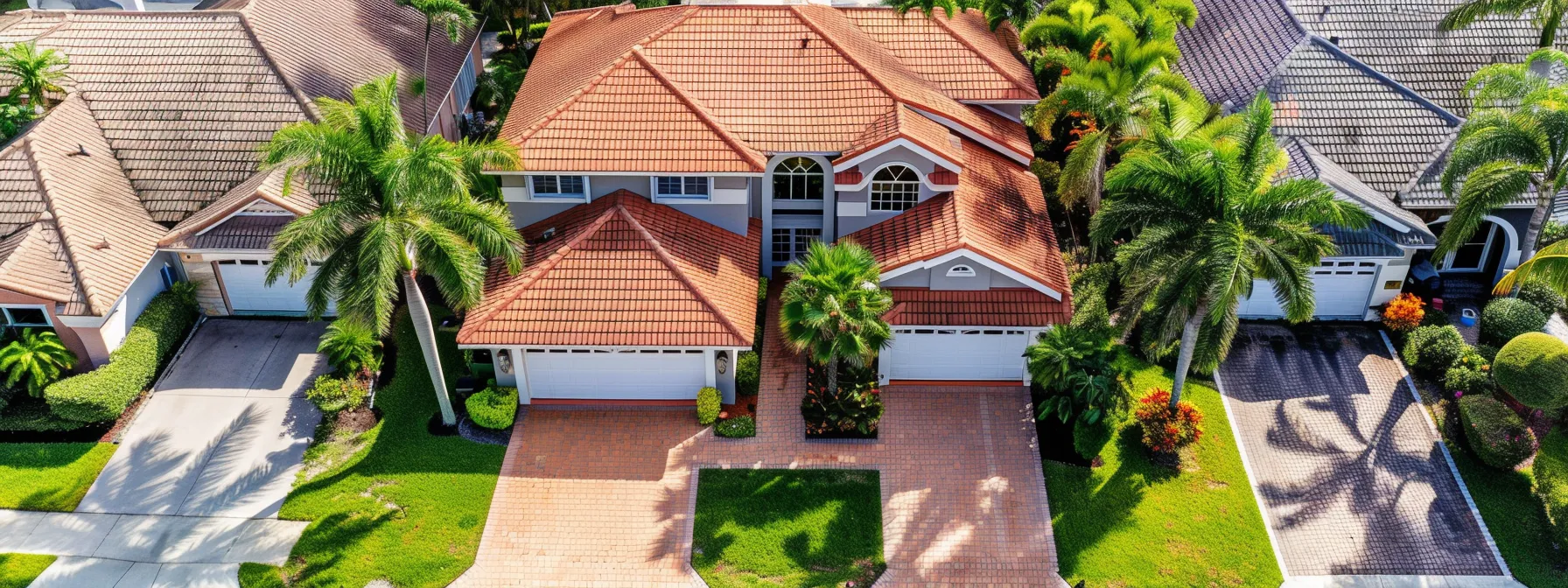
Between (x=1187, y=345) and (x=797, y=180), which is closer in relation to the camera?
(x=1187, y=345)

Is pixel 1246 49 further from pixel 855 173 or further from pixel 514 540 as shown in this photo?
pixel 514 540

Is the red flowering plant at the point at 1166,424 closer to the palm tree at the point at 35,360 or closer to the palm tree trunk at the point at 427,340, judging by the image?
the palm tree trunk at the point at 427,340

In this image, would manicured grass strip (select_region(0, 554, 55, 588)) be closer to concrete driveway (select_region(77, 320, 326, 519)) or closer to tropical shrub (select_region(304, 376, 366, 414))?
concrete driveway (select_region(77, 320, 326, 519))

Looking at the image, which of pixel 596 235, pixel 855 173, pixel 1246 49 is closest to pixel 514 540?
pixel 596 235

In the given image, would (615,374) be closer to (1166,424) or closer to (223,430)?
(223,430)

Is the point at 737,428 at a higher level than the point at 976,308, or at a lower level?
lower

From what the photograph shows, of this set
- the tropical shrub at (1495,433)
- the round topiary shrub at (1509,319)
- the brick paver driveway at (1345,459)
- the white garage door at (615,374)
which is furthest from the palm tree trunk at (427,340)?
the round topiary shrub at (1509,319)

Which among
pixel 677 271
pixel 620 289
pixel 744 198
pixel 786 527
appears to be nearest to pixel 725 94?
pixel 744 198

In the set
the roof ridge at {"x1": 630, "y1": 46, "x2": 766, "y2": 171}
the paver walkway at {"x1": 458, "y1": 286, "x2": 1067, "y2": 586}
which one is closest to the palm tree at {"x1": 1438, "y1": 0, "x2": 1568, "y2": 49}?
the paver walkway at {"x1": 458, "y1": 286, "x2": 1067, "y2": 586}

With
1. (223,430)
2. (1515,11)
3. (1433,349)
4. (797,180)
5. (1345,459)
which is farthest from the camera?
(797,180)
